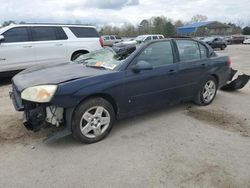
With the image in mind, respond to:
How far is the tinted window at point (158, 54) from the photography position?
4125 mm

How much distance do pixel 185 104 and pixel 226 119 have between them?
104 cm

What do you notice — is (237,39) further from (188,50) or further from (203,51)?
(188,50)

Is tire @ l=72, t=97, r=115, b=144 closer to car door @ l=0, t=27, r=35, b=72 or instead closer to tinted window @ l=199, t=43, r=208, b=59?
tinted window @ l=199, t=43, r=208, b=59

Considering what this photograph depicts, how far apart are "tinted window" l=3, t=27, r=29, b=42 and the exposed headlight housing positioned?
15.2 feet

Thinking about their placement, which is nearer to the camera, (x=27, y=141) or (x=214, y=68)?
(x=27, y=141)

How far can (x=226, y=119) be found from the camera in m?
4.57

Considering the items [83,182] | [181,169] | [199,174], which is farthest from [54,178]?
[199,174]

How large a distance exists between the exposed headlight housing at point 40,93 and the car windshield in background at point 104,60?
1047 millimetres

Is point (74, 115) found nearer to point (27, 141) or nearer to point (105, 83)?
point (105, 83)

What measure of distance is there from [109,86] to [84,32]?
222 inches

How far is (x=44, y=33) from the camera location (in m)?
7.79

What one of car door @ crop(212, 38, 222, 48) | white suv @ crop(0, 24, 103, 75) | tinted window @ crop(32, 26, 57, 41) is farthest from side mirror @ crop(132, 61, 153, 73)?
car door @ crop(212, 38, 222, 48)

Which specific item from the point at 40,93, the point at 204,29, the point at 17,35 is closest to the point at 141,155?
the point at 40,93

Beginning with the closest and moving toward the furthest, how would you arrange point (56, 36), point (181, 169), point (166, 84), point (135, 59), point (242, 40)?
1. point (181, 169)
2. point (135, 59)
3. point (166, 84)
4. point (56, 36)
5. point (242, 40)
